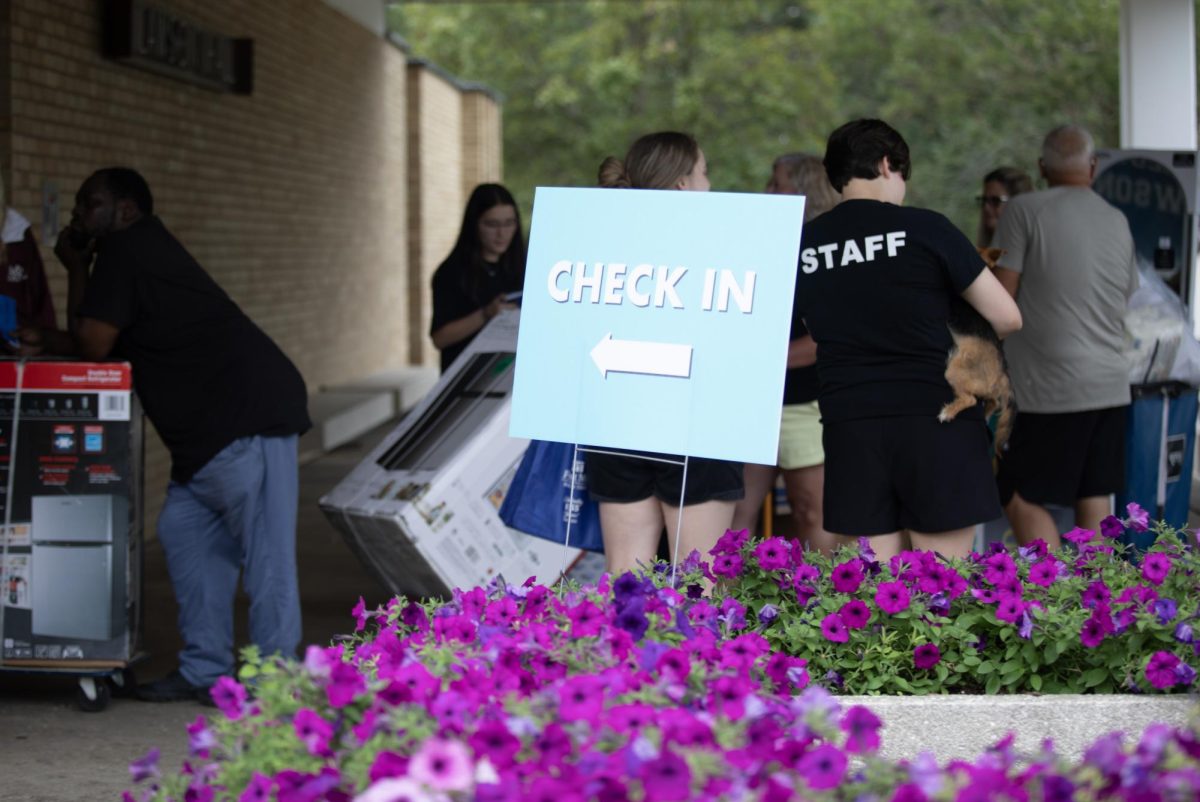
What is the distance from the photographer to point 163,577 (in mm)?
7781

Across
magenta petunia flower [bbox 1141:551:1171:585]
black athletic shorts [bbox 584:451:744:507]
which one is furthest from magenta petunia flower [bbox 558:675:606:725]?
black athletic shorts [bbox 584:451:744:507]

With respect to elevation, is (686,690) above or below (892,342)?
below

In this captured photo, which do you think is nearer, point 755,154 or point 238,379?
point 238,379

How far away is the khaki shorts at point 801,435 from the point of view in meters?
5.48

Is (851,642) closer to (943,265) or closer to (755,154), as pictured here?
(943,265)

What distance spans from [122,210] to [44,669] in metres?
1.52

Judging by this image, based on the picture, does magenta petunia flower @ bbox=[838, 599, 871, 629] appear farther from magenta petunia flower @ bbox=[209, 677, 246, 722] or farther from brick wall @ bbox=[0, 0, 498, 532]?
brick wall @ bbox=[0, 0, 498, 532]

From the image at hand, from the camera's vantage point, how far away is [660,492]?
4.21 meters

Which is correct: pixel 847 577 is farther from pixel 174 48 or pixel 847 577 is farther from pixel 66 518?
pixel 174 48

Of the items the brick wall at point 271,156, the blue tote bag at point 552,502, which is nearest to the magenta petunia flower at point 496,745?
the blue tote bag at point 552,502

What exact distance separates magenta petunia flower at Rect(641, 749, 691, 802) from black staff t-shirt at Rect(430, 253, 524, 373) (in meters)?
4.37

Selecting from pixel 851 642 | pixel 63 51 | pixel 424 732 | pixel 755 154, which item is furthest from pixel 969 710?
pixel 755 154

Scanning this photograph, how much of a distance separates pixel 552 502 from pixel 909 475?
3.38 feet

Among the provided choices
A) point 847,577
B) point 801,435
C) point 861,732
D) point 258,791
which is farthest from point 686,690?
point 801,435
